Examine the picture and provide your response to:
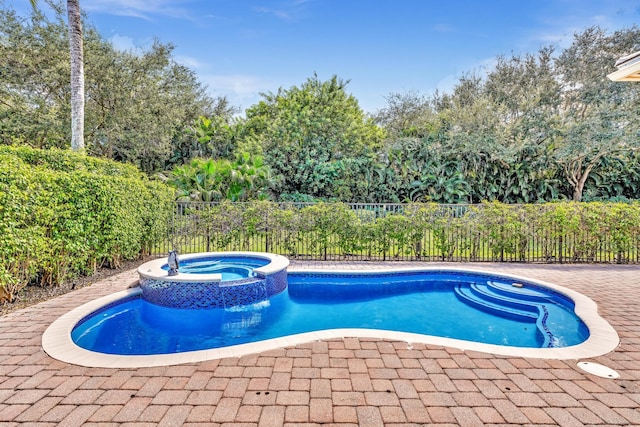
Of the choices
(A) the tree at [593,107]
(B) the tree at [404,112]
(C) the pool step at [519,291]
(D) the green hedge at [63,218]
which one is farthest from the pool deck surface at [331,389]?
(B) the tree at [404,112]

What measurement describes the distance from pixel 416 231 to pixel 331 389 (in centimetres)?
737

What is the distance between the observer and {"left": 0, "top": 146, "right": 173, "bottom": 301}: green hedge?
498cm

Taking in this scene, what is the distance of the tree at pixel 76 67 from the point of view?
1023 cm

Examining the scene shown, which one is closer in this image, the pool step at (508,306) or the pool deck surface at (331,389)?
the pool deck surface at (331,389)

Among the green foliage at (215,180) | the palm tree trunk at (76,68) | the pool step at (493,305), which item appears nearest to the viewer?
the pool step at (493,305)

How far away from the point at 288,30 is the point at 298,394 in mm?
14492

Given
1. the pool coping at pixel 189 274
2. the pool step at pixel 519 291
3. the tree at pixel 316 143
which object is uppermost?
the tree at pixel 316 143

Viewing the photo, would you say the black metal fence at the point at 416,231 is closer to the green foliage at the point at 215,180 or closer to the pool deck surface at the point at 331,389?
the green foliage at the point at 215,180

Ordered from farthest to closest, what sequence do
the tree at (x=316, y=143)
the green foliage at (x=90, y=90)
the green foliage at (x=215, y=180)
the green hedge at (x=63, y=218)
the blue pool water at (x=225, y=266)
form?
the tree at (x=316, y=143), the green foliage at (x=215, y=180), the green foliage at (x=90, y=90), the blue pool water at (x=225, y=266), the green hedge at (x=63, y=218)

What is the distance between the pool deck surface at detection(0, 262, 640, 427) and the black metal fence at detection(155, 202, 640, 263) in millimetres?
5764

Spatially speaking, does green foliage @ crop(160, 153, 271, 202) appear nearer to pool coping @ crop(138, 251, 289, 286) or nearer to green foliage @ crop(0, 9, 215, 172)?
green foliage @ crop(0, 9, 215, 172)

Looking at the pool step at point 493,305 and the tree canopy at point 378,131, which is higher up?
the tree canopy at point 378,131

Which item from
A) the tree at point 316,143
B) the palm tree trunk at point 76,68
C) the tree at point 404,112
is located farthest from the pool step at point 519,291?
the tree at point 404,112

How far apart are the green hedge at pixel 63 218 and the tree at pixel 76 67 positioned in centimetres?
206
